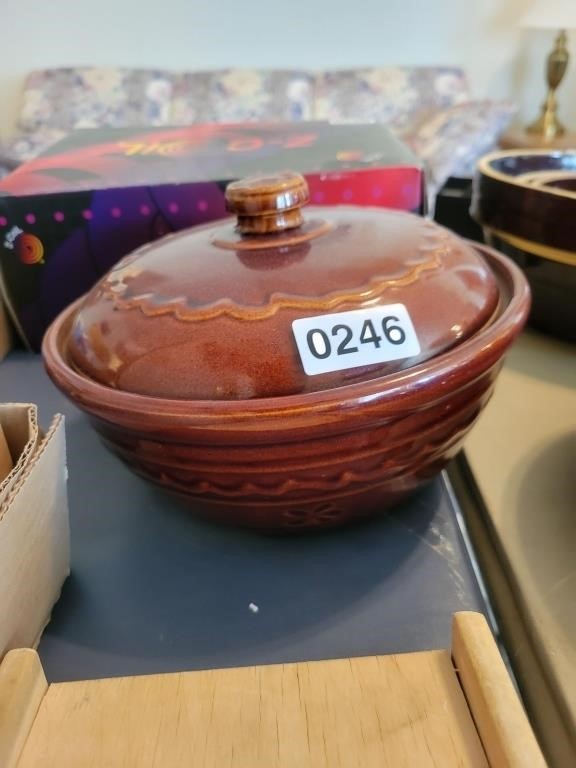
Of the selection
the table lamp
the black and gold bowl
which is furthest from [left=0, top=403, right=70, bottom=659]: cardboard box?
the table lamp

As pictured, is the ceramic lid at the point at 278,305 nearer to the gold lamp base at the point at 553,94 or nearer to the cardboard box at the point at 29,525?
the cardboard box at the point at 29,525

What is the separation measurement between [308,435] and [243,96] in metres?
3.17

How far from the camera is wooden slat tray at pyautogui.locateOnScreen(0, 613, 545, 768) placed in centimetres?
30

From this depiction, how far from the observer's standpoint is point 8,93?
135 inches

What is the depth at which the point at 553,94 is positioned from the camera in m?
3.18

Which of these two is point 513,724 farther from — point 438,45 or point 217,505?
point 438,45

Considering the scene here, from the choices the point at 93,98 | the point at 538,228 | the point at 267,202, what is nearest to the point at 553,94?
the point at 93,98

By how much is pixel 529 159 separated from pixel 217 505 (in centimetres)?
62

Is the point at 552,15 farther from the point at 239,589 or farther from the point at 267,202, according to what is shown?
the point at 239,589

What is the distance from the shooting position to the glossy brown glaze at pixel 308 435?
1.22ft

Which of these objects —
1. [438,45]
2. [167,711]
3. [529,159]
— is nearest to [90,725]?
[167,711]

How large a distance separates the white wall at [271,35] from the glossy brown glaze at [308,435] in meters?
3.29

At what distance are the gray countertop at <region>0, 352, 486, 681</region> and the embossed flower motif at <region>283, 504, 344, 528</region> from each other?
4cm

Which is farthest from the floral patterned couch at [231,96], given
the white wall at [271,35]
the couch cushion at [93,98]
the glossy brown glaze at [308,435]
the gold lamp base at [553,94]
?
the glossy brown glaze at [308,435]
